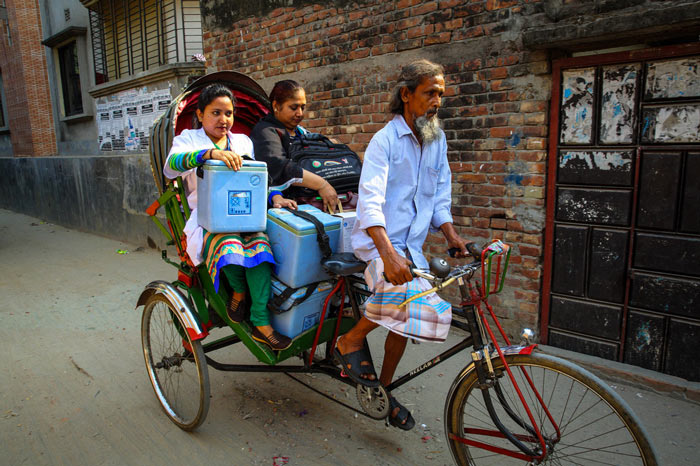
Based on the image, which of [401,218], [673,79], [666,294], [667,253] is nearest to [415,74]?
[401,218]

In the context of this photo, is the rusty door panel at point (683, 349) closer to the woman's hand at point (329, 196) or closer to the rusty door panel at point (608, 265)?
the rusty door panel at point (608, 265)

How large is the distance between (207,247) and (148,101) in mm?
8335

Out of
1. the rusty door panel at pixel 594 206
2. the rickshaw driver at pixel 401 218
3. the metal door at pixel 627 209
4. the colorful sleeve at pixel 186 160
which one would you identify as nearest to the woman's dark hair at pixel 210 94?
the colorful sleeve at pixel 186 160

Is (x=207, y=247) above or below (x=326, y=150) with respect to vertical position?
below

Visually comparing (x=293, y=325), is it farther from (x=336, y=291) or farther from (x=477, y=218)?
(x=477, y=218)

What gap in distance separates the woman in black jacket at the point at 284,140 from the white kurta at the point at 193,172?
0.12 meters

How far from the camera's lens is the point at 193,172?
9.55ft

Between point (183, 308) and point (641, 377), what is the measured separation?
10.4 ft

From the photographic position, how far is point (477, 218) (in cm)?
423

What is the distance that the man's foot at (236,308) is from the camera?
2764 mm

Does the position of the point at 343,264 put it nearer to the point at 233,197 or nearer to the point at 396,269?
the point at 396,269

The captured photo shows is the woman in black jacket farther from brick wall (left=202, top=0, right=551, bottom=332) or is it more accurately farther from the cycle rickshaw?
brick wall (left=202, top=0, right=551, bottom=332)

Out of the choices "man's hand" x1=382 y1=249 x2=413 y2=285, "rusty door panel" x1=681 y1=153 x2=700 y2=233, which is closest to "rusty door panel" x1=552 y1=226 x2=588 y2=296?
"rusty door panel" x1=681 y1=153 x2=700 y2=233

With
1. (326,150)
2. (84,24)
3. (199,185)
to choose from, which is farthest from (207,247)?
(84,24)
